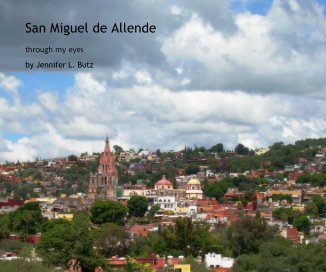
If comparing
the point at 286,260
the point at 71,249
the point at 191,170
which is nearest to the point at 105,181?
the point at 191,170

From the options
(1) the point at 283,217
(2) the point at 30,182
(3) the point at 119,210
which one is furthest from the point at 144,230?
(2) the point at 30,182

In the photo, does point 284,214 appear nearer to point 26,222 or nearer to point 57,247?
point 26,222

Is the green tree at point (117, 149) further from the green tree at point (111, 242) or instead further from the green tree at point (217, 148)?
the green tree at point (111, 242)

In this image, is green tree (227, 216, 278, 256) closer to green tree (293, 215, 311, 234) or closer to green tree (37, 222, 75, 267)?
green tree (37, 222, 75, 267)

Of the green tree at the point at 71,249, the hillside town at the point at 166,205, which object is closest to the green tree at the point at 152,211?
the hillside town at the point at 166,205

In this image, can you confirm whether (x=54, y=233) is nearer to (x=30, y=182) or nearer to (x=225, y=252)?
(x=225, y=252)
